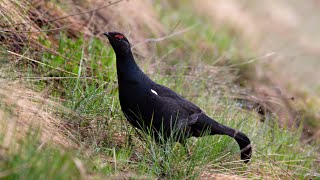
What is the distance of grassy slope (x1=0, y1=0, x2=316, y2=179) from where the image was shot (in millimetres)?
4047

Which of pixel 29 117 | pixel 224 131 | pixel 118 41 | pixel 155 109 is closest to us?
pixel 29 117

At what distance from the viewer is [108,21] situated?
8086 mm

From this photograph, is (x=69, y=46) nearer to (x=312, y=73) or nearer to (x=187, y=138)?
(x=187, y=138)

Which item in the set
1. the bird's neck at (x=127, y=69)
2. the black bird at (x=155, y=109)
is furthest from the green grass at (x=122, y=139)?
the bird's neck at (x=127, y=69)

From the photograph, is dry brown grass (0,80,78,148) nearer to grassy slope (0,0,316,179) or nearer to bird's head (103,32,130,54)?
grassy slope (0,0,316,179)

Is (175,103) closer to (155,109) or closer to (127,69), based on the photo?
(155,109)

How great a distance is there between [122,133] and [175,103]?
1.75 ft

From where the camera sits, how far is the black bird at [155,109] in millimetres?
5238

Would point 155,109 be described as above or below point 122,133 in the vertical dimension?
above

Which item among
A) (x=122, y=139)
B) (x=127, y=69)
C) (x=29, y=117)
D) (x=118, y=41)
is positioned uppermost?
(x=118, y=41)

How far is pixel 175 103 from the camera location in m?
5.48

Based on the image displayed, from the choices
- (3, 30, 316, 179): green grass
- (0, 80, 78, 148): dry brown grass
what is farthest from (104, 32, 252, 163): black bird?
(0, 80, 78, 148): dry brown grass

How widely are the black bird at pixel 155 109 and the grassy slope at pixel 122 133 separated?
0.12 m

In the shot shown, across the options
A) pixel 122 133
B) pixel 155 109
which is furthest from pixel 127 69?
pixel 122 133
